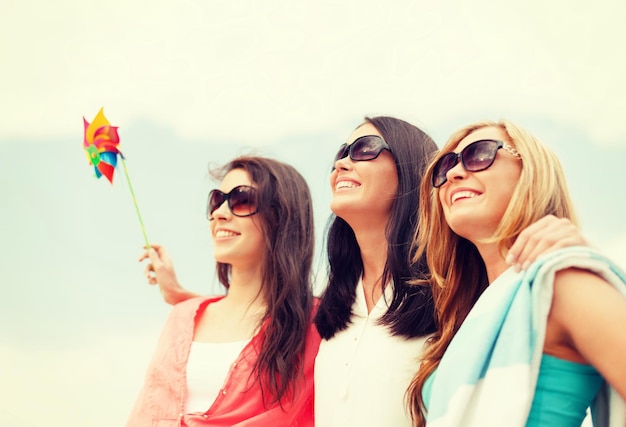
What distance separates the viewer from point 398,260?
346 centimetres

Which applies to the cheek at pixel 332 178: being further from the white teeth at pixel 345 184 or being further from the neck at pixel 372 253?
the neck at pixel 372 253

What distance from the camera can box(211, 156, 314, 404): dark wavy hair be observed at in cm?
366

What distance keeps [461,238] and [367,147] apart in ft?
2.66

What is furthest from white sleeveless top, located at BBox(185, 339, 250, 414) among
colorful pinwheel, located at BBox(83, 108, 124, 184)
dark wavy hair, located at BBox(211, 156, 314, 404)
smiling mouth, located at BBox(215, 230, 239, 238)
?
colorful pinwheel, located at BBox(83, 108, 124, 184)

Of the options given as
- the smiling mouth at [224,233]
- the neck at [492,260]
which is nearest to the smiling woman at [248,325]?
the smiling mouth at [224,233]

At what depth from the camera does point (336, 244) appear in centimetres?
390

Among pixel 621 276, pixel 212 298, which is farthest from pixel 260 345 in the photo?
pixel 621 276

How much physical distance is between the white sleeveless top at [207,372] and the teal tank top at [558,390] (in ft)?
6.30

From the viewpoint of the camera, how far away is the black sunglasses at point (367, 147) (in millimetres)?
3607

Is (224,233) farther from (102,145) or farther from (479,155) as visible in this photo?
(479,155)

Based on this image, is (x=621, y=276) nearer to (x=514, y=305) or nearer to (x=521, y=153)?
(x=514, y=305)

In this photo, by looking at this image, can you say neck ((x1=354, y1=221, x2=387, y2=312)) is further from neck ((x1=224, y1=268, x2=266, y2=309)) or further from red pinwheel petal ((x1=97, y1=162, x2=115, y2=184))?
red pinwheel petal ((x1=97, y1=162, x2=115, y2=184))

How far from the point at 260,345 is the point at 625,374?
214 cm

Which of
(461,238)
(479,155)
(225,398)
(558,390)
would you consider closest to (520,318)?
(558,390)
